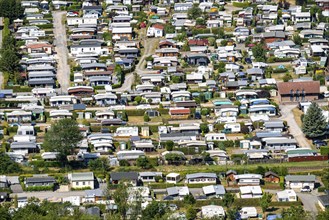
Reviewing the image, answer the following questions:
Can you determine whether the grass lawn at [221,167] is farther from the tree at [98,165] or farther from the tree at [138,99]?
the tree at [138,99]

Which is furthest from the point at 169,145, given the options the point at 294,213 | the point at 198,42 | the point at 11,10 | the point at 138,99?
the point at 11,10

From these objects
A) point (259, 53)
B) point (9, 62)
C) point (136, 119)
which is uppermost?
point (9, 62)

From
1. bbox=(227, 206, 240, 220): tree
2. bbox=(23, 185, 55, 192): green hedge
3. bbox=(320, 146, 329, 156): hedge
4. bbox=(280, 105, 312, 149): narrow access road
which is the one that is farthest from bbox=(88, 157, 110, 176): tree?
bbox=(320, 146, 329, 156): hedge

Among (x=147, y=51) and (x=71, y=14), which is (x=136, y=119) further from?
(x=71, y=14)

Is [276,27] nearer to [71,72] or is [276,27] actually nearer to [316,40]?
[316,40]

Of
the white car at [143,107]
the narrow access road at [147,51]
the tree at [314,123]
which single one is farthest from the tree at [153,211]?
the narrow access road at [147,51]

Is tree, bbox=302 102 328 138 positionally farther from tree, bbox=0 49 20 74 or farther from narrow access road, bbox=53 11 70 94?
tree, bbox=0 49 20 74
